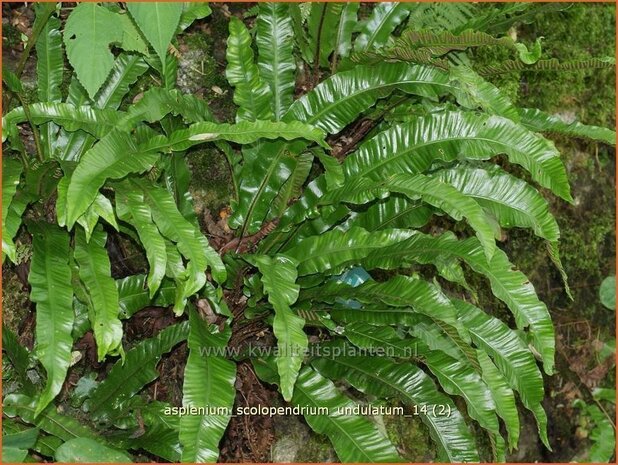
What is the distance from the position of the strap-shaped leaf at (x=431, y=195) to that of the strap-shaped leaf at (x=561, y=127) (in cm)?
59

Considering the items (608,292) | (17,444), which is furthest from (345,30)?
(608,292)

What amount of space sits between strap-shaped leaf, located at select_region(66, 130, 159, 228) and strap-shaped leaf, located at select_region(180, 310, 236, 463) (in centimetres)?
55

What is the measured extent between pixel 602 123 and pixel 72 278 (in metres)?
3.39

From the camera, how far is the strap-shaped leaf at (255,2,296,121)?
7.75 ft

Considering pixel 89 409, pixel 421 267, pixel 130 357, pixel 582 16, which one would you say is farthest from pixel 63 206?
pixel 582 16

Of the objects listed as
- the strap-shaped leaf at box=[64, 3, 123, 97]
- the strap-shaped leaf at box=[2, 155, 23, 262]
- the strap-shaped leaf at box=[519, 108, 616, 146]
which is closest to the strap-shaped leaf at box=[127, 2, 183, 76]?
the strap-shaped leaf at box=[64, 3, 123, 97]

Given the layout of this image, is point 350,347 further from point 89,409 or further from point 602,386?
point 602,386

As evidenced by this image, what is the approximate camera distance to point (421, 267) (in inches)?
118

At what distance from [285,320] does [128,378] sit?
67cm

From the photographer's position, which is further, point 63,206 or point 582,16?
point 582,16

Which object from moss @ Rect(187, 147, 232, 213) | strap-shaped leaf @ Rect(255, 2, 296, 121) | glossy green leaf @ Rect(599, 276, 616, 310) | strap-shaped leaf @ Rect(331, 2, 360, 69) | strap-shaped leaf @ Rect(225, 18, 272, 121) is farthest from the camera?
glossy green leaf @ Rect(599, 276, 616, 310)

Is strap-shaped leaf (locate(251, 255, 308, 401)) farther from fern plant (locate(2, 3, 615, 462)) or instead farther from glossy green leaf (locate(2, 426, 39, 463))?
glossy green leaf (locate(2, 426, 39, 463))

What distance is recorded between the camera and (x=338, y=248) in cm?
207

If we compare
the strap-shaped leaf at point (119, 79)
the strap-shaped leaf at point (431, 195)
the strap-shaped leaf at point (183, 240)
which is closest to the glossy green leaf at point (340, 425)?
the strap-shaped leaf at point (183, 240)
